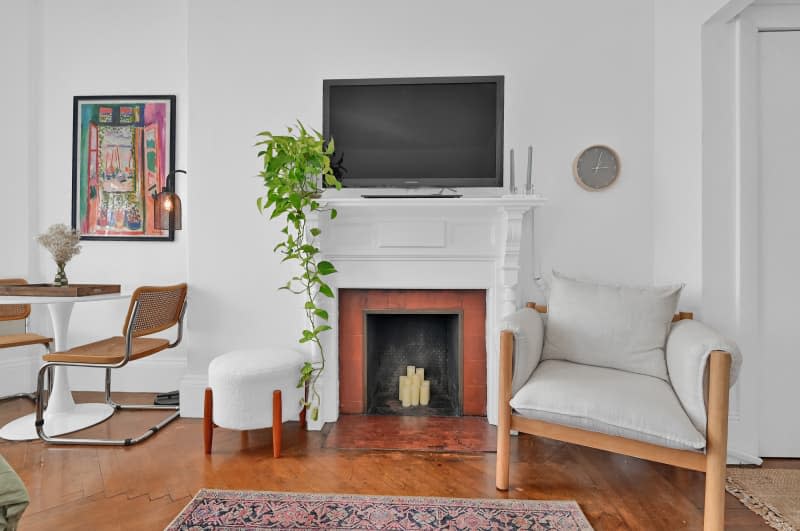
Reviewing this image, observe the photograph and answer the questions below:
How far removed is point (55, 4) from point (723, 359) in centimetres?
448

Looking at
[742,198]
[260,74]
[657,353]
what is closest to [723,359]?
[657,353]

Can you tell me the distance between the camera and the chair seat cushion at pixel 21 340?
2.54m

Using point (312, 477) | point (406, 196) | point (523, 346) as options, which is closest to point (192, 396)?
point (312, 477)

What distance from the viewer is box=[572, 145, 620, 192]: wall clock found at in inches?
97.8

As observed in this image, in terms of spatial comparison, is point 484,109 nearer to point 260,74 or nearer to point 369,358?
point 260,74

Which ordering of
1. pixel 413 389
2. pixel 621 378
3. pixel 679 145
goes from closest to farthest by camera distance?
pixel 621 378 < pixel 679 145 < pixel 413 389

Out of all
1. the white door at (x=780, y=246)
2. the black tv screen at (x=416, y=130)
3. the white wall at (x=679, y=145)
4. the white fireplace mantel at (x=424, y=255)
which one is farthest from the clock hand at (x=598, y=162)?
the white door at (x=780, y=246)

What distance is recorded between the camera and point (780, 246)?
213 cm

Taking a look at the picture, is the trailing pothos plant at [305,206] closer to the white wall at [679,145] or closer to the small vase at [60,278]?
the small vase at [60,278]

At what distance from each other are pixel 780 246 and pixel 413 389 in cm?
209

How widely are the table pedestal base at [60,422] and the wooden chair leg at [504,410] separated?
2.26 m

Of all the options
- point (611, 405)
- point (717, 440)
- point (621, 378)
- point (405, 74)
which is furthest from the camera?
point (405, 74)

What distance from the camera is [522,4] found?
8.27 ft

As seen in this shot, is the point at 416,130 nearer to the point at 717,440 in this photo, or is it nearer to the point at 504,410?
the point at 504,410
